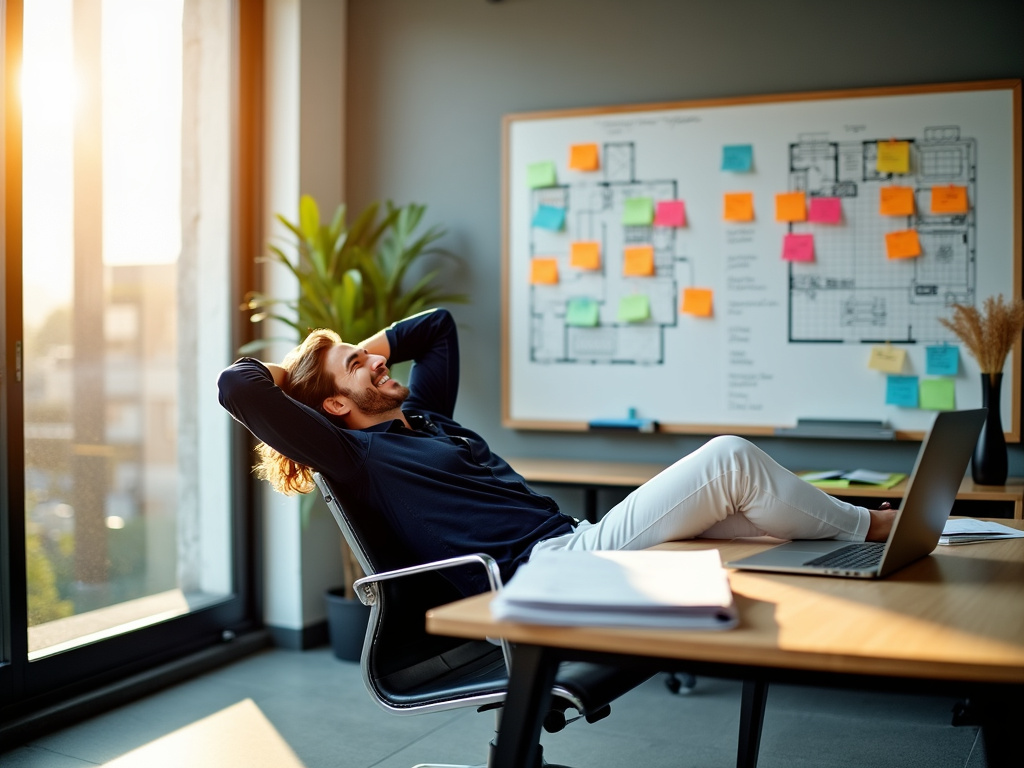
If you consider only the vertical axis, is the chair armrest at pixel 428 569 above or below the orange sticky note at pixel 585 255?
below

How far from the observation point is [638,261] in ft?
11.8

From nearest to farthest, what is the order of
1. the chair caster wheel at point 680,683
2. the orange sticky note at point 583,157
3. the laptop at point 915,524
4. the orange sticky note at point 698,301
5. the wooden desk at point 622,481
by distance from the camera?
the laptop at point 915,524
the wooden desk at point 622,481
the chair caster wheel at point 680,683
the orange sticky note at point 698,301
the orange sticky note at point 583,157

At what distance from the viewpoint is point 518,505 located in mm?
2168

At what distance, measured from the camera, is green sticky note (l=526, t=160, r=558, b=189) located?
370 centimetres

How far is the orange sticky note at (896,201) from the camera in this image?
329 centimetres

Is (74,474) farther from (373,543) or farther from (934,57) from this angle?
(934,57)

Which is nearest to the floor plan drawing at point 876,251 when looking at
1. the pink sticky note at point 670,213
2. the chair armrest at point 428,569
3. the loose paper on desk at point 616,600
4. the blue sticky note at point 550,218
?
the pink sticky note at point 670,213

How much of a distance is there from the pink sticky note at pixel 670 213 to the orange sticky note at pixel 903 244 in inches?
27.9

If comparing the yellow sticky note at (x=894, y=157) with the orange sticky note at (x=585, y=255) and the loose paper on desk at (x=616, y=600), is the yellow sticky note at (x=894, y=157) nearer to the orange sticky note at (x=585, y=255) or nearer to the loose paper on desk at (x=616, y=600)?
the orange sticky note at (x=585, y=255)

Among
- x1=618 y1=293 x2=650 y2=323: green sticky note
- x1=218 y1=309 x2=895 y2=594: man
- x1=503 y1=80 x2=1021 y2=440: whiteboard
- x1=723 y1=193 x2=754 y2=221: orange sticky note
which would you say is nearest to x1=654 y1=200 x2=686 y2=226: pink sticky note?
x1=503 y1=80 x2=1021 y2=440: whiteboard

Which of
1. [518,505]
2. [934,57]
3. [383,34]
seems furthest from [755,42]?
[518,505]

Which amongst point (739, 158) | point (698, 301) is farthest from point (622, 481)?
point (739, 158)

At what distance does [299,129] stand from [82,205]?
0.91 m

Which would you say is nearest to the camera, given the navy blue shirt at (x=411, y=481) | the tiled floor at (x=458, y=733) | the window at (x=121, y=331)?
the navy blue shirt at (x=411, y=481)
